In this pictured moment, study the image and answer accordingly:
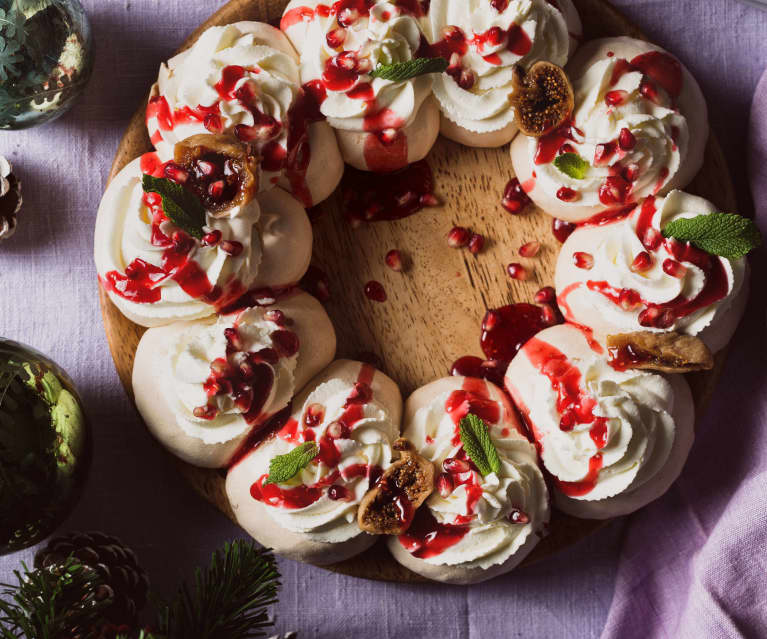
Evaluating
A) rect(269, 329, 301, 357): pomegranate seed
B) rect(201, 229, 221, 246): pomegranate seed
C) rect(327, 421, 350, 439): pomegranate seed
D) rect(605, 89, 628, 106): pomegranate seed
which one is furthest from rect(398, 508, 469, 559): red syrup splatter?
rect(605, 89, 628, 106): pomegranate seed

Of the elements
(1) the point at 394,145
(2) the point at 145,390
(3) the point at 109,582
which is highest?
(1) the point at 394,145

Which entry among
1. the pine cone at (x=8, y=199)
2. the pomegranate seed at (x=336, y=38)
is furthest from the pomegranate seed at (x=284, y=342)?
the pine cone at (x=8, y=199)

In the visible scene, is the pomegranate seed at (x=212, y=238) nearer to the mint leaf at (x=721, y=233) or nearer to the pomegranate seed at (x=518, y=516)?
the pomegranate seed at (x=518, y=516)

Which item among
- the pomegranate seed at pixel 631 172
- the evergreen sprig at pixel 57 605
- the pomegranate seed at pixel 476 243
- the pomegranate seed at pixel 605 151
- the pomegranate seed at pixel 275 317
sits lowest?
the evergreen sprig at pixel 57 605

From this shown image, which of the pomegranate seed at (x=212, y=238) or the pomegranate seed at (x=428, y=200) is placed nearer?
the pomegranate seed at (x=212, y=238)

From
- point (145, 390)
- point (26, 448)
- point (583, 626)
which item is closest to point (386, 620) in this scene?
point (583, 626)

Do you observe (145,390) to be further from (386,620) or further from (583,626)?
(583,626)

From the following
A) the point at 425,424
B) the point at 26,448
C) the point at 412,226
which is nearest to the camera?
the point at 26,448
